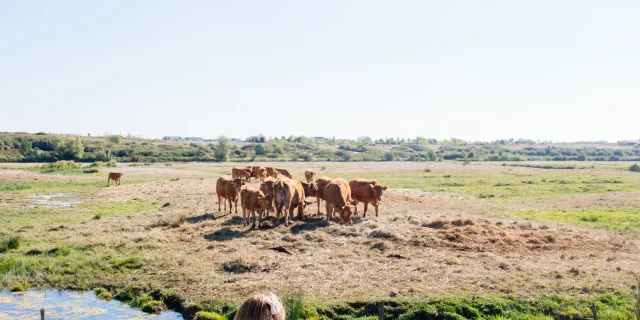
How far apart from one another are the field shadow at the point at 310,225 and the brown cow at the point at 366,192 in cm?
288

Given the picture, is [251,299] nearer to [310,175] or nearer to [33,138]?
[310,175]

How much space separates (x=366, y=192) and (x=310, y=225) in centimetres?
484

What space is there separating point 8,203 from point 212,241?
18.2 meters

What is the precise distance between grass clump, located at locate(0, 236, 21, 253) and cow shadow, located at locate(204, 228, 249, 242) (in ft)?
20.4

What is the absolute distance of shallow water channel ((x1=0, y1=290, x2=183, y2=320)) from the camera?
38.6 feet

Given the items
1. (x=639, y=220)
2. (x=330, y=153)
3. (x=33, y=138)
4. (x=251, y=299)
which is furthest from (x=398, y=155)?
(x=251, y=299)

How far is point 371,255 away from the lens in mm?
15812

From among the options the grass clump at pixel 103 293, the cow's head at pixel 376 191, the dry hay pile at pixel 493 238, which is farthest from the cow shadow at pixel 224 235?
the cow's head at pixel 376 191

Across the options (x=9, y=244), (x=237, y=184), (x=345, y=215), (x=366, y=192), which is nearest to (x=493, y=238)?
(x=345, y=215)

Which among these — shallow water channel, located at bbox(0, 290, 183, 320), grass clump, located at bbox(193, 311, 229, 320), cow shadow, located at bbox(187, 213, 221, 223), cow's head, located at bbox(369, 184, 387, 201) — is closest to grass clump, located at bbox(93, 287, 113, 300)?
shallow water channel, located at bbox(0, 290, 183, 320)

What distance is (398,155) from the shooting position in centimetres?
13900

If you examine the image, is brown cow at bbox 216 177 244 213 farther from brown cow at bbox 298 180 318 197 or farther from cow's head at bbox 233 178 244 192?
brown cow at bbox 298 180 318 197

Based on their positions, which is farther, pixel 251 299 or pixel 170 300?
pixel 170 300

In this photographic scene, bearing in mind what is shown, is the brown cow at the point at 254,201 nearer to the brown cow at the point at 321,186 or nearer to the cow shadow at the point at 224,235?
the cow shadow at the point at 224,235
